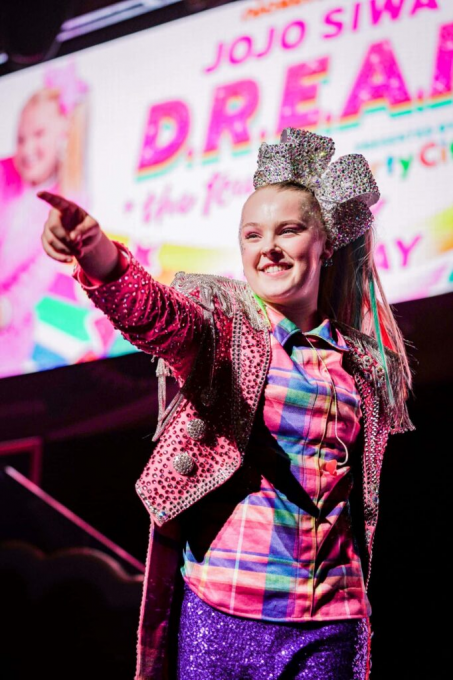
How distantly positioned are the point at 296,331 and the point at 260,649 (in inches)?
20.7

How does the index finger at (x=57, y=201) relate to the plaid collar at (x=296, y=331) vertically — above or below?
above

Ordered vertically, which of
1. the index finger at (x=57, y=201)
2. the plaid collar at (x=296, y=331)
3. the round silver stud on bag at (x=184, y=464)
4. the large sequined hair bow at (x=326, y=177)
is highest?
the large sequined hair bow at (x=326, y=177)

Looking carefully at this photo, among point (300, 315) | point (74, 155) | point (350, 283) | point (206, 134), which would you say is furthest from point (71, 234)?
point (74, 155)

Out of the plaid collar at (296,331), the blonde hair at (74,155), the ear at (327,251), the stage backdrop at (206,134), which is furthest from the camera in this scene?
the blonde hair at (74,155)

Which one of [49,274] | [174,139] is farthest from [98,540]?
[174,139]

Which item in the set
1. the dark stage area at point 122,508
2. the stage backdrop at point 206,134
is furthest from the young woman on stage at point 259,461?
the dark stage area at point 122,508

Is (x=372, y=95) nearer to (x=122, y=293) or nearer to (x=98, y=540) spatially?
(x=122, y=293)

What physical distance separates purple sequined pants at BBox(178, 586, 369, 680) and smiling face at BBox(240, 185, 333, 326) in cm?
55

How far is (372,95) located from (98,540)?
5.83 feet

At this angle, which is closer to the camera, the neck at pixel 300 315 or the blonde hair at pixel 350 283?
the neck at pixel 300 315

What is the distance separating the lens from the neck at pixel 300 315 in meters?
1.41

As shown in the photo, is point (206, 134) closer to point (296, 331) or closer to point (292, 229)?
point (292, 229)

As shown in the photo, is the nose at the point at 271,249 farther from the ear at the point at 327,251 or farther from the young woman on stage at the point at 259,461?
the ear at the point at 327,251

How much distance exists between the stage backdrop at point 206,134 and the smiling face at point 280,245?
1.90 feet
